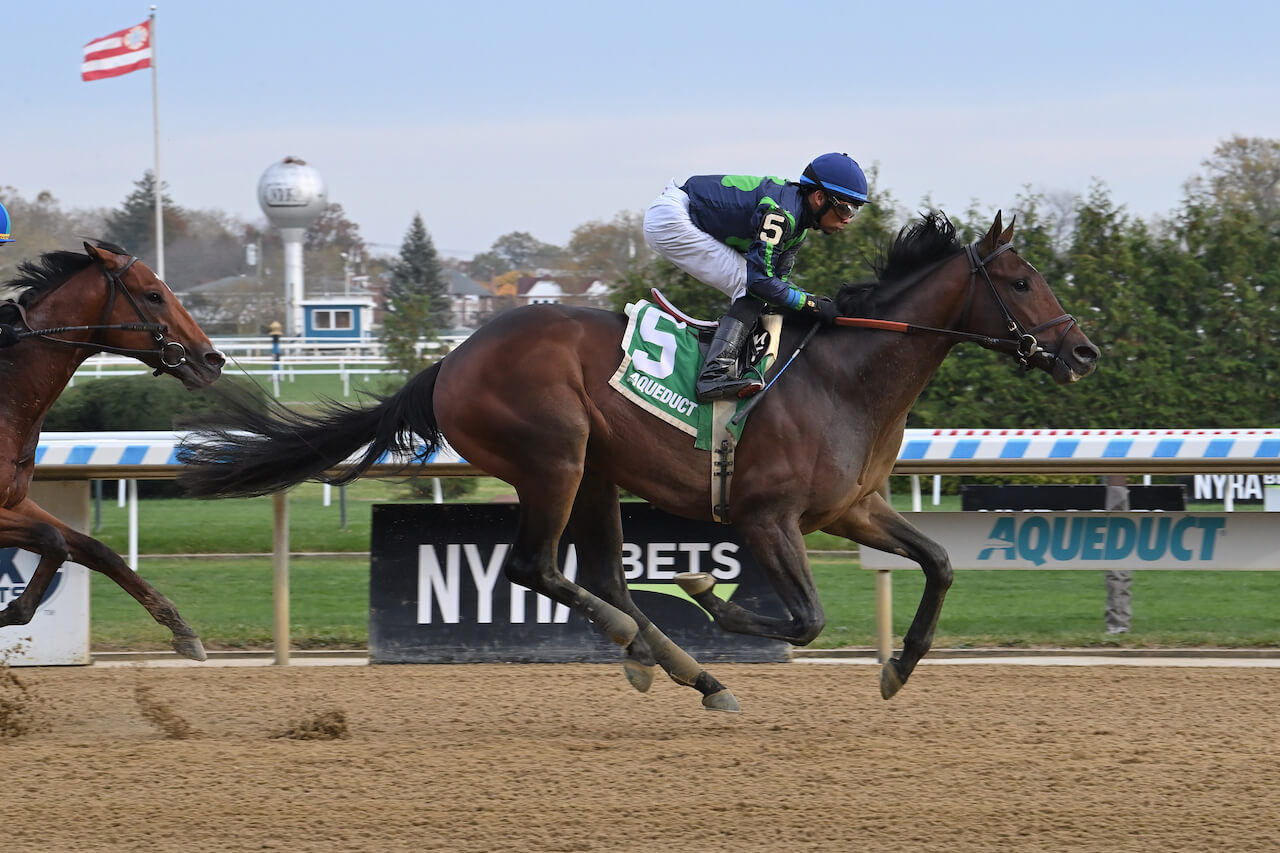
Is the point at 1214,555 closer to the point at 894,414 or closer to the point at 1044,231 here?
the point at 894,414

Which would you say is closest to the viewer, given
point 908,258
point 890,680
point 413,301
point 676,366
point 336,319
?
point 676,366

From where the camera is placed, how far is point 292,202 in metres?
47.1

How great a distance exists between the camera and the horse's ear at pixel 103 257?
5231mm

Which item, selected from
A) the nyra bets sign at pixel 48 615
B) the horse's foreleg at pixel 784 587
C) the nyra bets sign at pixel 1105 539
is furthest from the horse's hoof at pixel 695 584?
the nyra bets sign at pixel 48 615

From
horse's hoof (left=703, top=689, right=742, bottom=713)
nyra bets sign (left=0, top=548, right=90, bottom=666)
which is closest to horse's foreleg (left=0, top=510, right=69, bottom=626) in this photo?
nyra bets sign (left=0, top=548, right=90, bottom=666)

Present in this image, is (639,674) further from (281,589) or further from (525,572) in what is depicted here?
(281,589)

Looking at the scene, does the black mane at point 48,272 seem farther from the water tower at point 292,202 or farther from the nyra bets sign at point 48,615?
the water tower at point 292,202

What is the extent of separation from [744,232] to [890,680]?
161cm

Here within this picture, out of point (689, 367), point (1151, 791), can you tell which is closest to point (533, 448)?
point (689, 367)

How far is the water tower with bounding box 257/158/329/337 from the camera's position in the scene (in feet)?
155

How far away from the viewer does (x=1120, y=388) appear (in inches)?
425

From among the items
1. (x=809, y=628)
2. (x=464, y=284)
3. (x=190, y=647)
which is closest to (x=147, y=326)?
(x=190, y=647)

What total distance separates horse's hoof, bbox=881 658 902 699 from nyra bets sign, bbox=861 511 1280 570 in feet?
4.30

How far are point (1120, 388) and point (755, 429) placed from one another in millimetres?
6999
